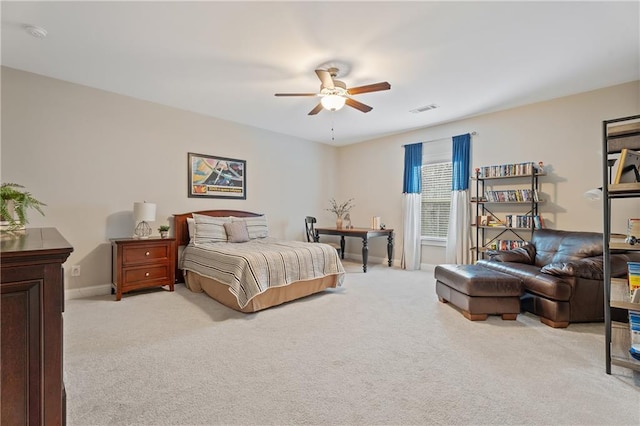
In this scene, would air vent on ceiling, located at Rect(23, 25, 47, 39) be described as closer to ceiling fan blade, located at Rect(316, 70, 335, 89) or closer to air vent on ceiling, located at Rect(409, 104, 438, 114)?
ceiling fan blade, located at Rect(316, 70, 335, 89)

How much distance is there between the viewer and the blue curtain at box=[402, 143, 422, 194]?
5.59 meters

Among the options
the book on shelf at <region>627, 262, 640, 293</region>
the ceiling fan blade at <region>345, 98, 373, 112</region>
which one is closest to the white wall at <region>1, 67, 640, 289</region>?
the book on shelf at <region>627, 262, 640, 293</region>

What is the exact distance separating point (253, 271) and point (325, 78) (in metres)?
2.07

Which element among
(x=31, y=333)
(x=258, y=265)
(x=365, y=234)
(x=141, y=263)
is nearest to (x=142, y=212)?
(x=141, y=263)

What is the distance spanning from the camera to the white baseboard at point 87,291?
11.9ft

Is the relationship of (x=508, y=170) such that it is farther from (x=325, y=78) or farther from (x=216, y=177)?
(x=216, y=177)

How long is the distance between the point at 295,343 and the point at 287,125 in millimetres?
3959

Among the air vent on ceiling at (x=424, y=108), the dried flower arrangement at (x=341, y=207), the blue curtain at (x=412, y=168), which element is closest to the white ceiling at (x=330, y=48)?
the air vent on ceiling at (x=424, y=108)

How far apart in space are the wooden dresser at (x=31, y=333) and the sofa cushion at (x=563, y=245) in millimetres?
4186

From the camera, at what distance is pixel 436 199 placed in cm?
552

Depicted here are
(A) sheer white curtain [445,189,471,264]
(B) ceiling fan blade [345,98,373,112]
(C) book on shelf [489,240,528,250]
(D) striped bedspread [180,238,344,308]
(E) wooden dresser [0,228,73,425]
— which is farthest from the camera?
(A) sheer white curtain [445,189,471,264]

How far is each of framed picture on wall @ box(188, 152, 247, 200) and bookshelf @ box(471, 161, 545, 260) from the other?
152 inches

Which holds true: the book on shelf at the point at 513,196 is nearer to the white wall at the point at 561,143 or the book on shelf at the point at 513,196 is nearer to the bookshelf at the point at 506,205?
the bookshelf at the point at 506,205

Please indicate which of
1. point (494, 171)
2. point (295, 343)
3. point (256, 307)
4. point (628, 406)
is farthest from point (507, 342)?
point (494, 171)
